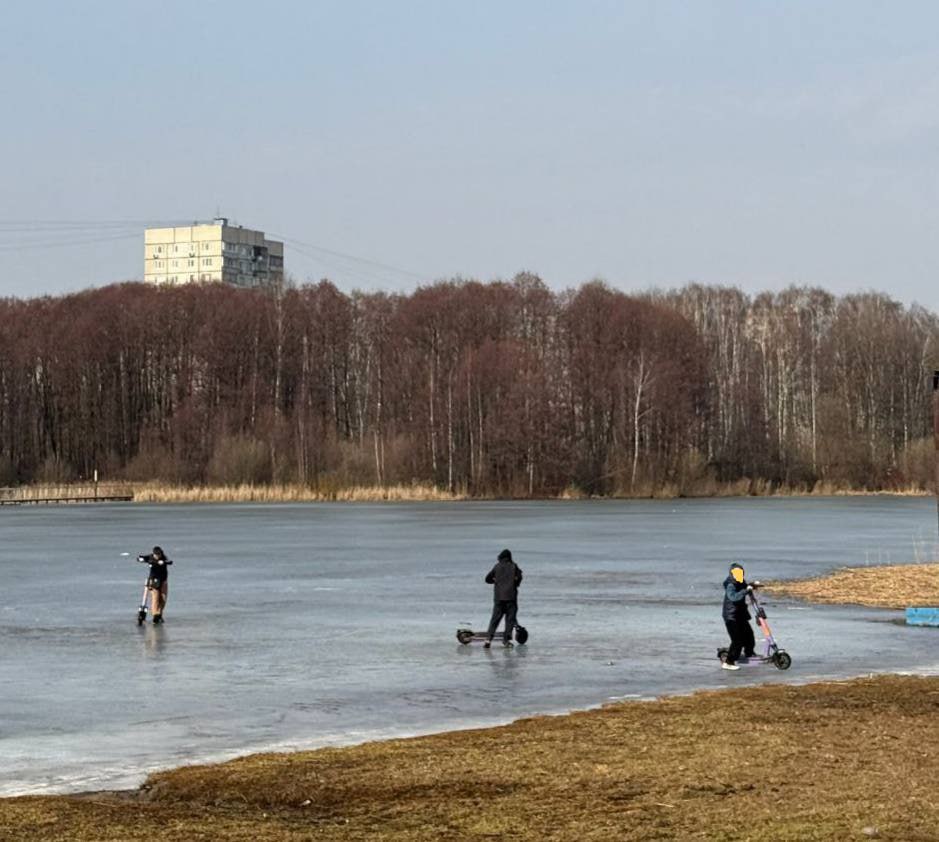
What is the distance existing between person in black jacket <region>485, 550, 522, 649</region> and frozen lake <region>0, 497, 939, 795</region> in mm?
299

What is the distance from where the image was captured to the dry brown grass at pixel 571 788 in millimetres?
10508

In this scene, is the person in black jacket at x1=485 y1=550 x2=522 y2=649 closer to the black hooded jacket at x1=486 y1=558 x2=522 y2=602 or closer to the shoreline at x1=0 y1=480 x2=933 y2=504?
the black hooded jacket at x1=486 y1=558 x2=522 y2=602

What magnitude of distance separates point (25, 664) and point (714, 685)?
840cm

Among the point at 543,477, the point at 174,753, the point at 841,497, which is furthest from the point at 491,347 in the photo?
the point at 174,753

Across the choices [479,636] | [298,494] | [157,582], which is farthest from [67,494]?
[479,636]

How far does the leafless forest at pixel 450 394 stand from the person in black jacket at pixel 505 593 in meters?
73.2

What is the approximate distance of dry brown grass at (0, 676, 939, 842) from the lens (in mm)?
10508

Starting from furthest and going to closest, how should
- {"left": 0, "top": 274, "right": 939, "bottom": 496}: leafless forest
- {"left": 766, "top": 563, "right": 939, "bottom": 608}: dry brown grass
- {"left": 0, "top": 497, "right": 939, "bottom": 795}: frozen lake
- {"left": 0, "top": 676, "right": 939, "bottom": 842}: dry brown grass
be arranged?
{"left": 0, "top": 274, "right": 939, "bottom": 496}: leafless forest
{"left": 766, "top": 563, "right": 939, "bottom": 608}: dry brown grass
{"left": 0, "top": 497, "right": 939, "bottom": 795}: frozen lake
{"left": 0, "top": 676, "right": 939, "bottom": 842}: dry brown grass

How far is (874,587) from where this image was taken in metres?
30.8

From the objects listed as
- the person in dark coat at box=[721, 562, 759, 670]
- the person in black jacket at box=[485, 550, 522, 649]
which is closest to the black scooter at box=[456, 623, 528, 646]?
the person in black jacket at box=[485, 550, 522, 649]

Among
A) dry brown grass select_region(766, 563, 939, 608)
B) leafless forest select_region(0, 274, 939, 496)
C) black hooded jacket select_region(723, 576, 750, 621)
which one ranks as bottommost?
dry brown grass select_region(766, 563, 939, 608)

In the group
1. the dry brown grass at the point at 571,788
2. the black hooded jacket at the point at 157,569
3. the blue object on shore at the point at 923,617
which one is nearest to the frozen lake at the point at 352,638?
the blue object on shore at the point at 923,617

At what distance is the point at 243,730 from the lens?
15172 mm

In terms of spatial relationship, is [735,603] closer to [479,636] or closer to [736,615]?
[736,615]
